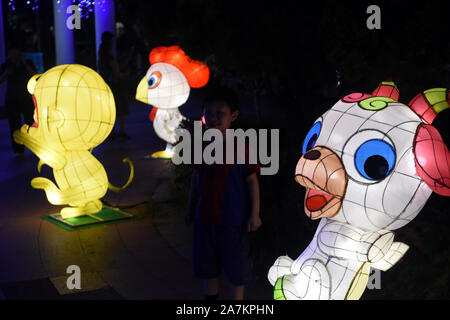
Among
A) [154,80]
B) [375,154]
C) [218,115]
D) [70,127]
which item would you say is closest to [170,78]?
[154,80]

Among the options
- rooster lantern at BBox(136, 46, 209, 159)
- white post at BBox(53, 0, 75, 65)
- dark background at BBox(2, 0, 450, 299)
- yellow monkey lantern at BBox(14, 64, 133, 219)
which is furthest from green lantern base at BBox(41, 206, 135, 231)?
white post at BBox(53, 0, 75, 65)

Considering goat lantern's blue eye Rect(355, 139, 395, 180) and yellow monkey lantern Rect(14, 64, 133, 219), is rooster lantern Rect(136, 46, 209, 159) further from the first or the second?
goat lantern's blue eye Rect(355, 139, 395, 180)

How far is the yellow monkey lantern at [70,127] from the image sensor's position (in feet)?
18.1

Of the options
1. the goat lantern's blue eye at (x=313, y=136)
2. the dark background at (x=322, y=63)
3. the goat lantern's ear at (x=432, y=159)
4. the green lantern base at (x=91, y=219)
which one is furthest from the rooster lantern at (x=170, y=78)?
the goat lantern's ear at (x=432, y=159)

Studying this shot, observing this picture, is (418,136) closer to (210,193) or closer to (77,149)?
(210,193)

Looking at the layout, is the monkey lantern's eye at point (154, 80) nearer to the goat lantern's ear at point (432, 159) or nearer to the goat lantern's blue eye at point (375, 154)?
the goat lantern's blue eye at point (375, 154)

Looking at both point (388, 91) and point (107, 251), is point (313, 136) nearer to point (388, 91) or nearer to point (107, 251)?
point (388, 91)

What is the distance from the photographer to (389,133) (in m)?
3.20

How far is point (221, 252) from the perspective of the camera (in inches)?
146

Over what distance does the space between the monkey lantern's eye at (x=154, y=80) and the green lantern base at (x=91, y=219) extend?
303 cm

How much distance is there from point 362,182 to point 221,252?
1.04 metres

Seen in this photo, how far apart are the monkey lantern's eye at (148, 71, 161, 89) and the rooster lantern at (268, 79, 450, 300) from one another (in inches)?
229

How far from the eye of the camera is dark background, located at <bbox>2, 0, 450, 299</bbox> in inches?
151

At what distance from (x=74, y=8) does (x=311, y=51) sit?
2675mm
